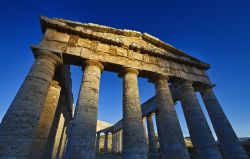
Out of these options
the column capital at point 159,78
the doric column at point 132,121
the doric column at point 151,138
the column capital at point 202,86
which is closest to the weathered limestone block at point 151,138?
the doric column at point 151,138

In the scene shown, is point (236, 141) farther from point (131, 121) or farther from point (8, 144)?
point (8, 144)

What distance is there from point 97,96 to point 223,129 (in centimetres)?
844

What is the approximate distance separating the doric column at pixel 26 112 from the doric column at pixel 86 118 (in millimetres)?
1489

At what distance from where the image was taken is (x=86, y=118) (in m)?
6.56

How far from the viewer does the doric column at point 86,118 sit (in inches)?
226

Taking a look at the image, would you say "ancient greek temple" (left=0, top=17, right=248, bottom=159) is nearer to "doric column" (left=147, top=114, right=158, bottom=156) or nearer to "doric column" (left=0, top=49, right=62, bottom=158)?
"doric column" (left=0, top=49, right=62, bottom=158)

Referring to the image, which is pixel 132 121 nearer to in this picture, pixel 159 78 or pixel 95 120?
pixel 95 120

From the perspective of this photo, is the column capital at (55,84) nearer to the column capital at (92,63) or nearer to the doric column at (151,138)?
the column capital at (92,63)

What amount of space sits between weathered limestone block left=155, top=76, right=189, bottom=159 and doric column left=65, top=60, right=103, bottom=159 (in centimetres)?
394

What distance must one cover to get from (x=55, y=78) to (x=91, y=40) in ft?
11.5

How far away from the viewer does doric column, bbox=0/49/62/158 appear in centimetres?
503

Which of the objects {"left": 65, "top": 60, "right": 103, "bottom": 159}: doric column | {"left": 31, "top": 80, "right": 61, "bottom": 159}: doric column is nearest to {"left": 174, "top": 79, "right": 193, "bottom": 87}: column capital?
{"left": 65, "top": 60, "right": 103, "bottom": 159}: doric column

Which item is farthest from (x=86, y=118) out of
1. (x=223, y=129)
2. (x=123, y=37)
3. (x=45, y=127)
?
(x=223, y=129)

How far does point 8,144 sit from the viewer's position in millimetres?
4945
